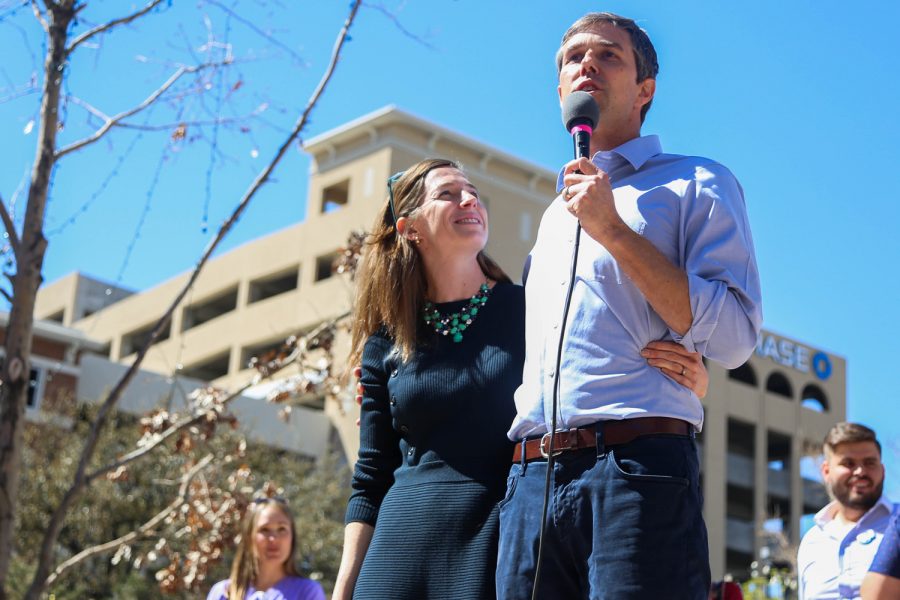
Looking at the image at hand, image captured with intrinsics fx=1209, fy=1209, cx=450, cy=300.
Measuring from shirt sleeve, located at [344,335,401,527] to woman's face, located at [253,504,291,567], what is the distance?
121 inches

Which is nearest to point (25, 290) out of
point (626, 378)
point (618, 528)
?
point (626, 378)

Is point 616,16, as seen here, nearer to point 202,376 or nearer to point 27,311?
point 27,311

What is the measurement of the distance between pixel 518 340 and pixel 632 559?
1.12 m

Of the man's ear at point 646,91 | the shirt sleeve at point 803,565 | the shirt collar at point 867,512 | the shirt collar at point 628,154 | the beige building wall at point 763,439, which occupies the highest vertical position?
the beige building wall at point 763,439

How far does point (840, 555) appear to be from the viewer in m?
5.04

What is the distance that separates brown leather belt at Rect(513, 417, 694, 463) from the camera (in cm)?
246

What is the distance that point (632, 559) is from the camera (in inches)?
92.2

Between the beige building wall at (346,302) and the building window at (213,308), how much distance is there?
5 cm

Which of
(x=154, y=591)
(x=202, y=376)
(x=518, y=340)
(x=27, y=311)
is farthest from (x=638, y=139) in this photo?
(x=202, y=376)

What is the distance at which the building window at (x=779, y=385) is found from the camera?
5056 centimetres

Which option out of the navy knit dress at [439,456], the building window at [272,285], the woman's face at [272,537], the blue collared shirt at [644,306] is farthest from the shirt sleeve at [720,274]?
the building window at [272,285]

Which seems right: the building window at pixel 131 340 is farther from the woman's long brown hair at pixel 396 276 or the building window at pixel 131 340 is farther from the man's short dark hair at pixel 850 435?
the woman's long brown hair at pixel 396 276

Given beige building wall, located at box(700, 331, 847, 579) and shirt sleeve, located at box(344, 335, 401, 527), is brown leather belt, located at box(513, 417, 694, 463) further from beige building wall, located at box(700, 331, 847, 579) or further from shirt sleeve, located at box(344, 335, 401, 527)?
beige building wall, located at box(700, 331, 847, 579)

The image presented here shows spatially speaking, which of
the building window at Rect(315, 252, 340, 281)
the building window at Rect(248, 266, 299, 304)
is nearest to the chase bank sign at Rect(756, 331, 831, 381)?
the building window at Rect(315, 252, 340, 281)
